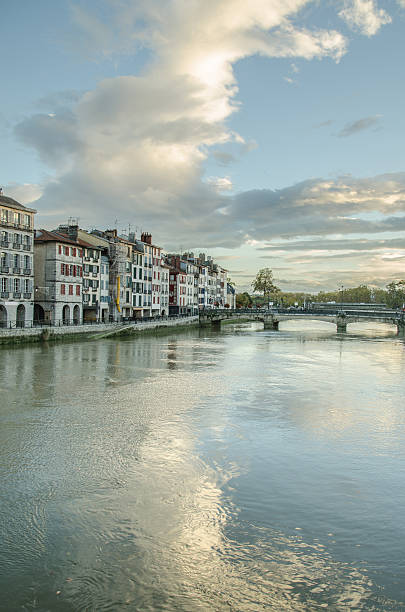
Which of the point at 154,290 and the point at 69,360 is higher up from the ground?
the point at 154,290

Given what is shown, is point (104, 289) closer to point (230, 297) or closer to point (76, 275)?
point (76, 275)

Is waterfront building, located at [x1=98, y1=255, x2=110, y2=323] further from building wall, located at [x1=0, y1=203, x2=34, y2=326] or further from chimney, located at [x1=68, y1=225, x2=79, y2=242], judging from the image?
building wall, located at [x1=0, y1=203, x2=34, y2=326]

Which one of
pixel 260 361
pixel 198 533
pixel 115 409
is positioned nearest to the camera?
pixel 198 533

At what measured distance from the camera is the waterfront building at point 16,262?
52.5 metres

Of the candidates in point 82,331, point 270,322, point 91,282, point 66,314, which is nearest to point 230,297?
point 270,322

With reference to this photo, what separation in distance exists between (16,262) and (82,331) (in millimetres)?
10220

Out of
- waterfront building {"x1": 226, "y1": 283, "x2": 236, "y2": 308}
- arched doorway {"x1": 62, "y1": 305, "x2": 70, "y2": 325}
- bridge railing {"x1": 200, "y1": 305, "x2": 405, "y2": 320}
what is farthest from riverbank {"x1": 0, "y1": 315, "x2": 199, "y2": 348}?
waterfront building {"x1": 226, "y1": 283, "x2": 236, "y2": 308}

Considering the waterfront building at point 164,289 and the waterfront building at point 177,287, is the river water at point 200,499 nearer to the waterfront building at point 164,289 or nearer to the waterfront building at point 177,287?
the waterfront building at point 164,289

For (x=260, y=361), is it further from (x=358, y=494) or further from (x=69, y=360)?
(x=358, y=494)

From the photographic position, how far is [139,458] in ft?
52.6

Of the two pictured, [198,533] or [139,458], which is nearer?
[198,533]

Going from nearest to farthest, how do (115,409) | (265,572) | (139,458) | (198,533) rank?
(265,572)
(198,533)
(139,458)
(115,409)

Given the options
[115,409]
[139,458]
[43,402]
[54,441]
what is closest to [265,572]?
[139,458]

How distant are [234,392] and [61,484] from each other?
15358 mm
